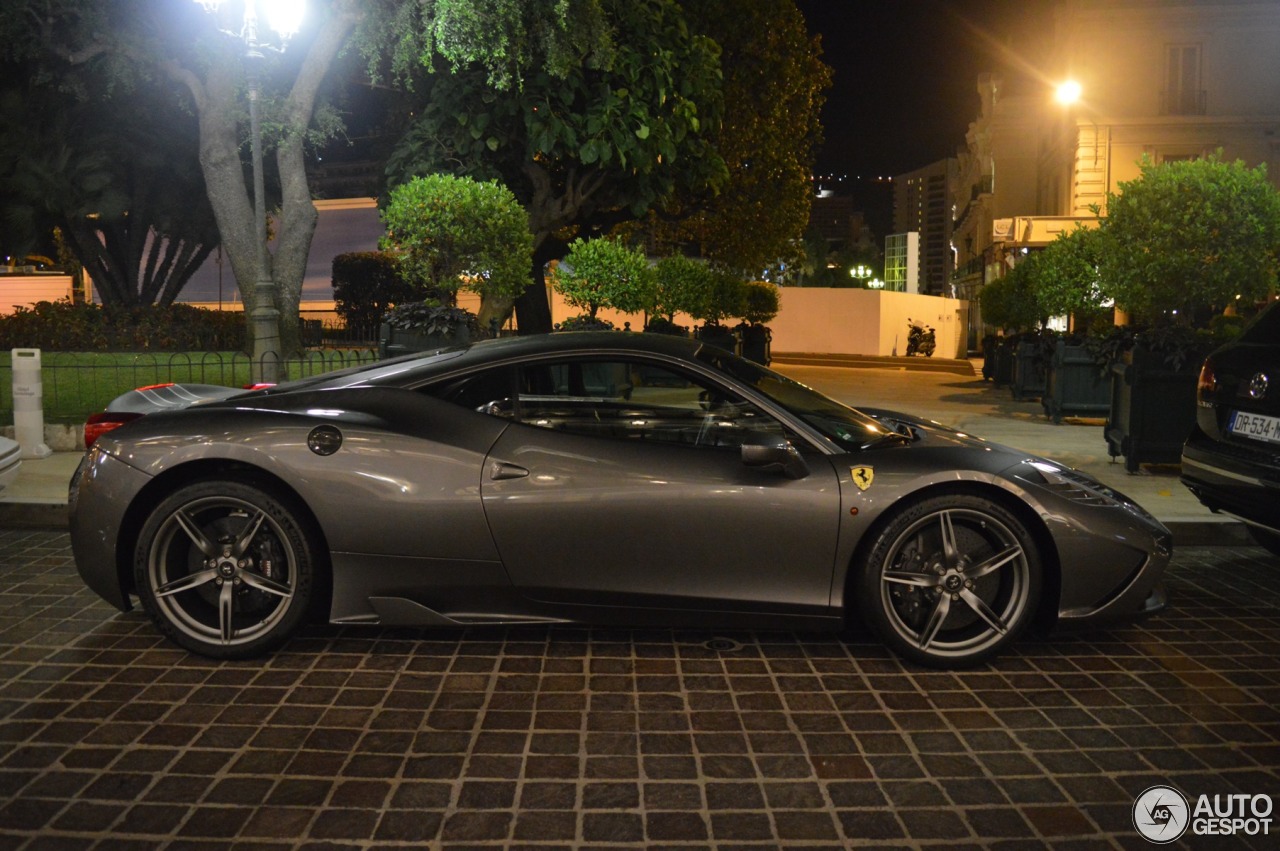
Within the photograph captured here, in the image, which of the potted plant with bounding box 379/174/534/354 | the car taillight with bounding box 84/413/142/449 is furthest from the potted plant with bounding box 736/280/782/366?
the car taillight with bounding box 84/413/142/449

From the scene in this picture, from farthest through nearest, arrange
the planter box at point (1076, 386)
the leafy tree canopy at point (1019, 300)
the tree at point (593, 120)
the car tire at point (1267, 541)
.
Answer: the leafy tree canopy at point (1019, 300) < the tree at point (593, 120) < the planter box at point (1076, 386) < the car tire at point (1267, 541)

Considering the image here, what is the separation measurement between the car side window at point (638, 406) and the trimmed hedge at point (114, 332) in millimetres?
18277

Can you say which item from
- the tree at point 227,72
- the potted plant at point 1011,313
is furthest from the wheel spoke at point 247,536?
the potted plant at point 1011,313

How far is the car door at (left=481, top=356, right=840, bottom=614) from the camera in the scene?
14.9 feet

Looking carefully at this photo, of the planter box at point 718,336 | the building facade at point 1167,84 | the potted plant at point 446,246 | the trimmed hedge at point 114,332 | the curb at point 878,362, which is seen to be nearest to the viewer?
the potted plant at point 446,246

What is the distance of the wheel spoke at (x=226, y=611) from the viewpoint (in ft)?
15.2

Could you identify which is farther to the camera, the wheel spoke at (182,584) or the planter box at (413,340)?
the planter box at (413,340)

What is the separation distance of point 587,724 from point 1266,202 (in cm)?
1204

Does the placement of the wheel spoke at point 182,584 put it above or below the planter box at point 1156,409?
below

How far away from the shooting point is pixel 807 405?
16.6 feet

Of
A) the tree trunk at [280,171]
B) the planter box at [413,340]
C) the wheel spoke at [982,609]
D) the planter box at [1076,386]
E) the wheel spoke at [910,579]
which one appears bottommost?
the wheel spoke at [982,609]

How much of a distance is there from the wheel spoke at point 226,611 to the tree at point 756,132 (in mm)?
20696

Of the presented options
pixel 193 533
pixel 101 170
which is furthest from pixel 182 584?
pixel 101 170

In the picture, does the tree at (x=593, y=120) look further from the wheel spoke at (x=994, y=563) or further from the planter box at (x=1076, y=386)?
the wheel spoke at (x=994, y=563)
